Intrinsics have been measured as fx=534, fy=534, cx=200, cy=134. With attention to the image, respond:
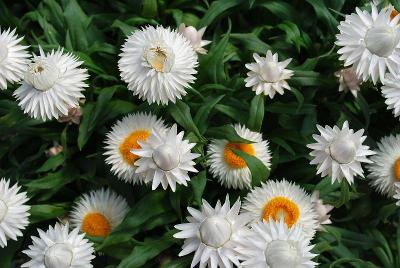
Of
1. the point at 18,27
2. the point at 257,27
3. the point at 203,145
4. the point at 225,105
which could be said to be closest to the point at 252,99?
the point at 225,105

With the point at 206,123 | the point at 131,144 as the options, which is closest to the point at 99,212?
the point at 131,144

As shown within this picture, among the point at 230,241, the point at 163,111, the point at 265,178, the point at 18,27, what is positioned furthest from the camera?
the point at 18,27

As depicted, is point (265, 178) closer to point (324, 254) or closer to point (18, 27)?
point (324, 254)

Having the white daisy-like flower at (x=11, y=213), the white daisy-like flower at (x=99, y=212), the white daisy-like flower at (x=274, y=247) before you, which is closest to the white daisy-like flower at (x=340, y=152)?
the white daisy-like flower at (x=274, y=247)

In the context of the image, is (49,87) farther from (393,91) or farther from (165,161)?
(393,91)

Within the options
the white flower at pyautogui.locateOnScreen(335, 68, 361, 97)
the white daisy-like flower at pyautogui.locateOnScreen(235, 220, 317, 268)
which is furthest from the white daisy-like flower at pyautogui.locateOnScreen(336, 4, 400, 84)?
the white daisy-like flower at pyautogui.locateOnScreen(235, 220, 317, 268)

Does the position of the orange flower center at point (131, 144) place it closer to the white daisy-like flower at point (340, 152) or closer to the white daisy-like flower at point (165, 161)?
the white daisy-like flower at point (165, 161)

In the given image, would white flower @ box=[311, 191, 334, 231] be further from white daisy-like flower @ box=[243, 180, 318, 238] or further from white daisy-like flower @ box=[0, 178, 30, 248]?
white daisy-like flower @ box=[0, 178, 30, 248]

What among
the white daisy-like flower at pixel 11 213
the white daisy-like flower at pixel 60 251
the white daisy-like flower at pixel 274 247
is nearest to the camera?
the white daisy-like flower at pixel 274 247
